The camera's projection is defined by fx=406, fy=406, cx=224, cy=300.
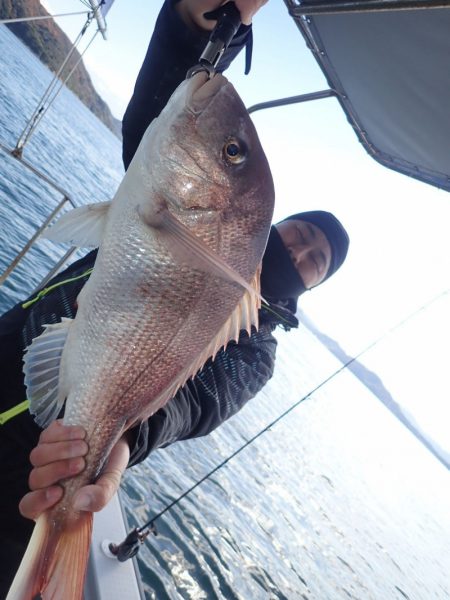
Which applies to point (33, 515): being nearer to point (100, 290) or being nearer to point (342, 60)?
point (100, 290)

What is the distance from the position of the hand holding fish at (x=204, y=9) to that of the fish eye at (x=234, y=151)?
28.8 inches

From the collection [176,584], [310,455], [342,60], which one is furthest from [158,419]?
[310,455]

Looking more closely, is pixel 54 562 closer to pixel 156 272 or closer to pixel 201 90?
pixel 156 272

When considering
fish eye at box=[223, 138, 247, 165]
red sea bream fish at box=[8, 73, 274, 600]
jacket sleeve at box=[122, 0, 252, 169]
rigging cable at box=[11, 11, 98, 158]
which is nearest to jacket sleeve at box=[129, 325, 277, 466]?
red sea bream fish at box=[8, 73, 274, 600]

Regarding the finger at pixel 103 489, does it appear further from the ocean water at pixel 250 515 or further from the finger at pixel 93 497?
the ocean water at pixel 250 515

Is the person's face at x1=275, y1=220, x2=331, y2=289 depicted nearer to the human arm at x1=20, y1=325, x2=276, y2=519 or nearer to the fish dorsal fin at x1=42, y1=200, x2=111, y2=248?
the human arm at x1=20, y1=325, x2=276, y2=519

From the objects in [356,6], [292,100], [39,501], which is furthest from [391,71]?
[39,501]

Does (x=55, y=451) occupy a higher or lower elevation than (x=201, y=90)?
lower

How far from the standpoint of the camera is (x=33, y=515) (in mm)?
1573

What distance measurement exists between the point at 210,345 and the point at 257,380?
1.59 meters

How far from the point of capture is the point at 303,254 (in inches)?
143

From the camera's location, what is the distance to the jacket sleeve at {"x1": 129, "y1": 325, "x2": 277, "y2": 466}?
7.44 ft

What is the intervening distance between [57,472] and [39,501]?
117 mm

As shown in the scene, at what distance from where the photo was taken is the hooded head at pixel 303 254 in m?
3.50
